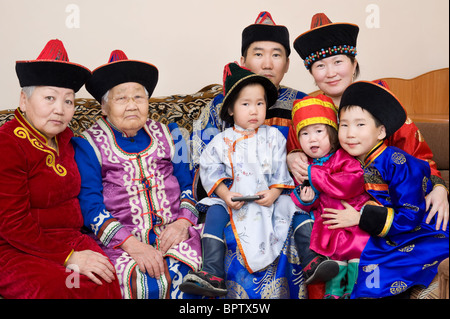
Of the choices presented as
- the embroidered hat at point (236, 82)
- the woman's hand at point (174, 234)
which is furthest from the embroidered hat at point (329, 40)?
the woman's hand at point (174, 234)

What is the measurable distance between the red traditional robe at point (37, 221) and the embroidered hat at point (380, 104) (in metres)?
1.34

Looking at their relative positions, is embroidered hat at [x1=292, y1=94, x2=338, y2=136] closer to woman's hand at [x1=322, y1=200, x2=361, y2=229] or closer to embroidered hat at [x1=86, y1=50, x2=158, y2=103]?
woman's hand at [x1=322, y1=200, x2=361, y2=229]

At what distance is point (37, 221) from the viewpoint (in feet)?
6.28

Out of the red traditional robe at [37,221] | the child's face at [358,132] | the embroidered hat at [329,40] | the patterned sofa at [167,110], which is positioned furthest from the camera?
the patterned sofa at [167,110]

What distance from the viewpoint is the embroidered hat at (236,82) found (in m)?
2.18

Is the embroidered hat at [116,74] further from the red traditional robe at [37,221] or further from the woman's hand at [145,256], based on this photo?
the woman's hand at [145,256]

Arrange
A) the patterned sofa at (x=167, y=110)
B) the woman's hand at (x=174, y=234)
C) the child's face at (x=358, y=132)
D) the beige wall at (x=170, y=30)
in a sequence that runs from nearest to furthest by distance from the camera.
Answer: the child's face at (x=358, y=132), the woman's hand at (x=174, y=234), the patterned sofa at (x=167, y=110), the beige wall at (x=170, y=30)

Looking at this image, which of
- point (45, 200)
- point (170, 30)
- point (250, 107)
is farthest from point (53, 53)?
point (170, 30)

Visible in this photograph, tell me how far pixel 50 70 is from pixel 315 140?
122cm

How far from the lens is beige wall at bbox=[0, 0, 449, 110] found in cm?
289

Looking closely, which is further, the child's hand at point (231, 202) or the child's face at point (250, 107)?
the child's face at point (250, 107)

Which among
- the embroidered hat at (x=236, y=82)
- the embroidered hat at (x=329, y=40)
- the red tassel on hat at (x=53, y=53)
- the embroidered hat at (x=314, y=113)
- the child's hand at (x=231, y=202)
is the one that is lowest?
the child's hand at (x=231, y=202)

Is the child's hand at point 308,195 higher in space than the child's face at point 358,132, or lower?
lower

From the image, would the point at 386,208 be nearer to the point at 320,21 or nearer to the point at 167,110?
the point at 320,21
